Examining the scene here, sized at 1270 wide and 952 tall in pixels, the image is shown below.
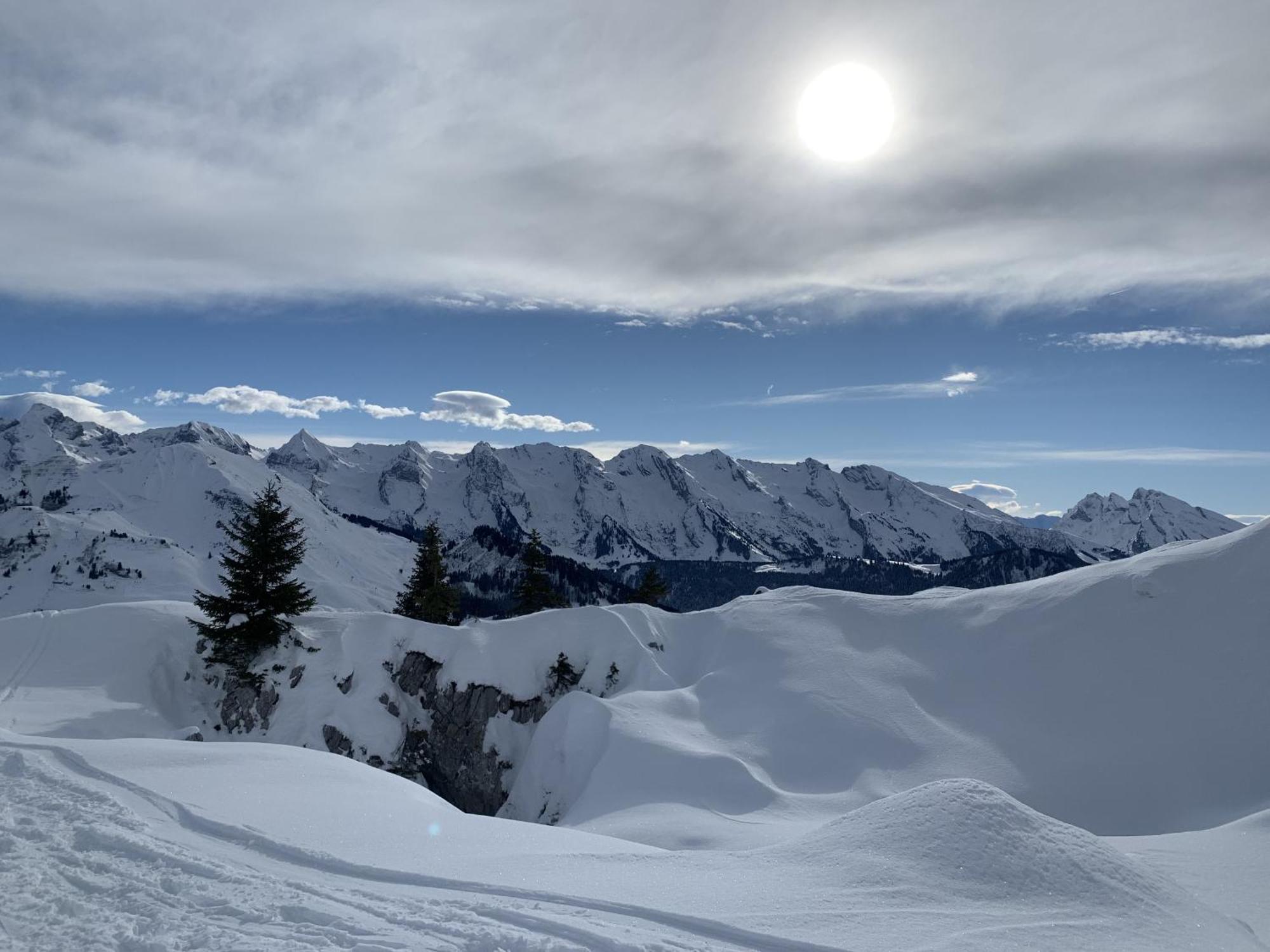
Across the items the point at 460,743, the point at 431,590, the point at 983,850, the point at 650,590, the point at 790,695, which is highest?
the point at 650,590

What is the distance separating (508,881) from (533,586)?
38.6m

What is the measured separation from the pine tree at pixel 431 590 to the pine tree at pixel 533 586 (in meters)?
4.39

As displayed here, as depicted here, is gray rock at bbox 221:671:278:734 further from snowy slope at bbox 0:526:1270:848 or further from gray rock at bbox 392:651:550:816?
gray rock at bbox 392:651:550:816

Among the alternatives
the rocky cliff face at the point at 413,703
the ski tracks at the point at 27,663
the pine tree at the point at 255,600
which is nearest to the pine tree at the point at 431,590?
the pine tree at the point at 255,600

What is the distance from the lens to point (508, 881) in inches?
364

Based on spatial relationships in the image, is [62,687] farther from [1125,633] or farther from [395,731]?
[1125,633]

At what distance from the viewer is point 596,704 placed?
26.3 metres

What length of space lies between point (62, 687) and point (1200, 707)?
138 feet

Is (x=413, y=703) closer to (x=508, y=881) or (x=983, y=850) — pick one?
(x=508, y=881)

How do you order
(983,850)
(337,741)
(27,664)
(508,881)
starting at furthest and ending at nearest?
(27,664) < (337,741) < (983,850) < (508,881)

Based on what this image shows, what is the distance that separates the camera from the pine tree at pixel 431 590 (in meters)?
44.6

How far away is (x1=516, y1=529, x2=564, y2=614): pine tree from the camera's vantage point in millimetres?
47281

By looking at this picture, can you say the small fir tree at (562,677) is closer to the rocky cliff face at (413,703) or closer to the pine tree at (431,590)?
the rocky cliff face at (413,703)

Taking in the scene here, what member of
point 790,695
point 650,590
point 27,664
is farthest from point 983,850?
point 650,590
